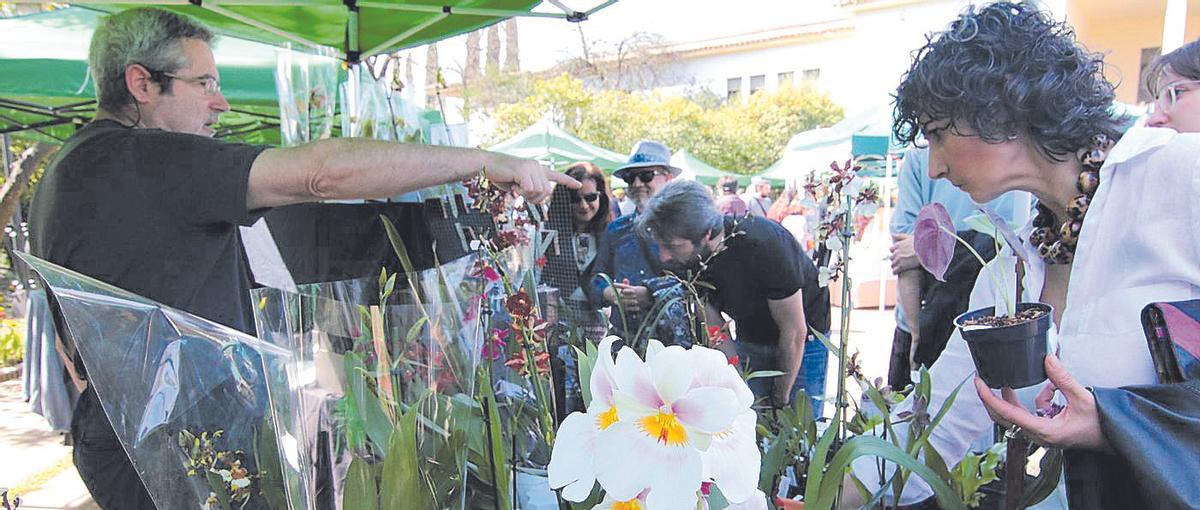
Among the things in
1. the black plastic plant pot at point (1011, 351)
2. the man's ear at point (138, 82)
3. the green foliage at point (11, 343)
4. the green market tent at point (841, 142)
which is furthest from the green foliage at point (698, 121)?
the black plastic plant pot at point (1011, 351)

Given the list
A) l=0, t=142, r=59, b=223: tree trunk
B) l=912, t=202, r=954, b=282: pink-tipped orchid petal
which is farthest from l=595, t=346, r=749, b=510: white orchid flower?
l=0, t=142, r=59, b=223: tree trunk

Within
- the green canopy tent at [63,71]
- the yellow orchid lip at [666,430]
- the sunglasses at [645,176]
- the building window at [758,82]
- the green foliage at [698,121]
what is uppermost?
the building window at [758,82]

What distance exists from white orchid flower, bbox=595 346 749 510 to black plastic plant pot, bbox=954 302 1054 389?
1.27 feet

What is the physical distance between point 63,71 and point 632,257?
9.36 feet

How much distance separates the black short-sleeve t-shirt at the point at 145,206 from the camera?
1.26 metres

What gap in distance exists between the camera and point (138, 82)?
5.02 ft

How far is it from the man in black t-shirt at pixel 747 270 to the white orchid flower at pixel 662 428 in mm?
1623

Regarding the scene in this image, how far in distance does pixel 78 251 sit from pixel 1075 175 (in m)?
1.64

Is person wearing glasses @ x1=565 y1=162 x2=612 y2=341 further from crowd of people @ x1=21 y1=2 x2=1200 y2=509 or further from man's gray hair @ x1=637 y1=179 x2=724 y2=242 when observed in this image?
crowd of people @ x1=21 y1=2 x2=1200 y2=509

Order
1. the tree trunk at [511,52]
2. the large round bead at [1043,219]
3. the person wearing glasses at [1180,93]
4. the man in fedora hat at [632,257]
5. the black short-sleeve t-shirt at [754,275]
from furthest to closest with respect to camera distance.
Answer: the tree trunk at [511,52], the black short-sleeve t-shirt at [754,275], the man in fedora hat at [632,257], the person wearing glasses at [1180,93], the large round bead at [1043,219]

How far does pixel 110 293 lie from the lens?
2.33 feet

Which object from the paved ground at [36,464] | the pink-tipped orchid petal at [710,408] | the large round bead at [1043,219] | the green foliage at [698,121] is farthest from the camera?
the green foliage at [698,121]

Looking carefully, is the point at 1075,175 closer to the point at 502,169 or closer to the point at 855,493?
the point at 855,493

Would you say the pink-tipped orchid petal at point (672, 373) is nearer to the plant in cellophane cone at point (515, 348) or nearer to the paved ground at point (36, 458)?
the plant in cellophane cone at point (515, 348)
